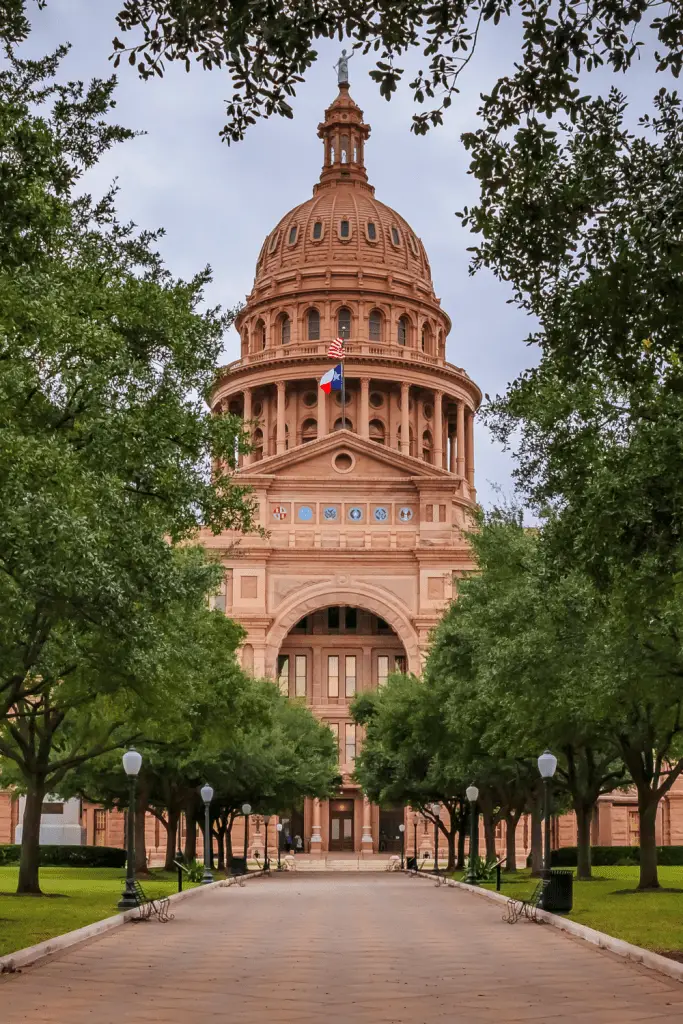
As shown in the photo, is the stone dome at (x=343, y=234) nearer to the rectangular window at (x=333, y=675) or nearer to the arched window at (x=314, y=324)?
Answer: the arched window at (x=314, y=324)

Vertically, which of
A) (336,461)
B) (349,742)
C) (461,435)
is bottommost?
(349,742)

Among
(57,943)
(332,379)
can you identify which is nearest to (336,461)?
(332,379)

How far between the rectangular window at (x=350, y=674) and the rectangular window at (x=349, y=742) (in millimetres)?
2973

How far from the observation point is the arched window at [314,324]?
127 meters

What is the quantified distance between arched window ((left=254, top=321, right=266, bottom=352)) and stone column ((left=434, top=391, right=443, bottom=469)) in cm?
1687

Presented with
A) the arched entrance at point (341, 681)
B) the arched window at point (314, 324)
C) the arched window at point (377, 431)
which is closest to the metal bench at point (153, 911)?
the arched entrance at point (341, 681)

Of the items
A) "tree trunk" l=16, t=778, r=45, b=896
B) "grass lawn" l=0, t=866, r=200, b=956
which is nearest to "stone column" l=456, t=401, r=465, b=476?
"grass lawn" l=0, t=866, r=200, b=956

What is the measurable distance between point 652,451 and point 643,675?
35.9 ft

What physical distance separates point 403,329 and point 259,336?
13158 mm

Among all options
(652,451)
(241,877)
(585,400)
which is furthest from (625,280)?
(241,877)

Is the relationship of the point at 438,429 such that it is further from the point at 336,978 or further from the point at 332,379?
the point at 336,978

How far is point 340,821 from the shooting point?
102 metres

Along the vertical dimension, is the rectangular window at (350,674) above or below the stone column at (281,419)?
below

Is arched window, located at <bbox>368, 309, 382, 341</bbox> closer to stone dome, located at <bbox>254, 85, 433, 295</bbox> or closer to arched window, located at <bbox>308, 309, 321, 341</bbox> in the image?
stone dome, located at <bbox>254, 85, 433, 295</bbox>
